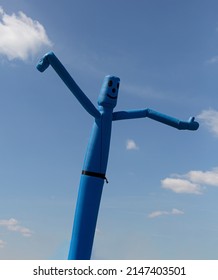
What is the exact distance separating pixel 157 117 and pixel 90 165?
1816 mm

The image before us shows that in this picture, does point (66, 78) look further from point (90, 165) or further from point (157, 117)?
point (157, 117)

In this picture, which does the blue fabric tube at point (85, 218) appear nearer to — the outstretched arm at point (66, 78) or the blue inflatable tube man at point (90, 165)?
the blue inflatable tube man at point (90, 165)

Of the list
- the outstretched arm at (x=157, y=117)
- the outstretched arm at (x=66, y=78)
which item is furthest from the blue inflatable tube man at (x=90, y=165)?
the outstretched arm at (x=157, y=117)

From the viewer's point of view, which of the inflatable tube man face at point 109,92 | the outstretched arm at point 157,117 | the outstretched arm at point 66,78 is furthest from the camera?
the outstretched arm at point 157,117

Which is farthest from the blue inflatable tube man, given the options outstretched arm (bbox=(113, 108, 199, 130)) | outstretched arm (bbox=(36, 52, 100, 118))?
outstretched arm (bbox=(113, 108, 199, 130))

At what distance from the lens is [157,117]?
8.47 m

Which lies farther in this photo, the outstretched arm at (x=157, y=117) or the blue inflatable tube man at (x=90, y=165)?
the outstretched arm at (x=157, y=117)

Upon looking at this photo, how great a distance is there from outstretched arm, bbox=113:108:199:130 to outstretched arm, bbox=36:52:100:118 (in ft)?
1.94

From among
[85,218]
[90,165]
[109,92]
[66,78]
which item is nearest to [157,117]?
[109,92]

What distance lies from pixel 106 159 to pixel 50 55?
2124 mm

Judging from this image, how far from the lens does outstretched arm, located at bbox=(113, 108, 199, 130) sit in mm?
8211

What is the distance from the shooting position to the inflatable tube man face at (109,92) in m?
8.05
